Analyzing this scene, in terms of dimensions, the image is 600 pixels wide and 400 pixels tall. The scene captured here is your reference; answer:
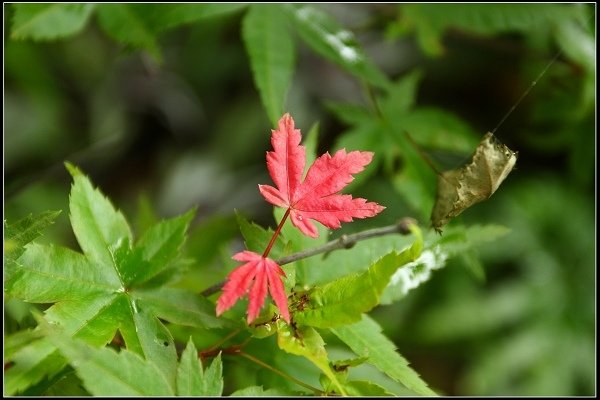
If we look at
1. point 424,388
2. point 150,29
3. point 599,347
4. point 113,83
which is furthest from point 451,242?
point 113,83

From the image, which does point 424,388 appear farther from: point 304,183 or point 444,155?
point 444,155

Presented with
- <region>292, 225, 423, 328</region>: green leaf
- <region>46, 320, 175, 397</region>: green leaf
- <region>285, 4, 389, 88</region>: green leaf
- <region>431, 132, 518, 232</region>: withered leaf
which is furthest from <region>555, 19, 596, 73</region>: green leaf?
<region>46, 320, 175, 397</region>: green leaf

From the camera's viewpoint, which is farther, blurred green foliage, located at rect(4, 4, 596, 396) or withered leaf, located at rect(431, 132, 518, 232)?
blurred green foliage, located at rect(4, 4, 596, 396)

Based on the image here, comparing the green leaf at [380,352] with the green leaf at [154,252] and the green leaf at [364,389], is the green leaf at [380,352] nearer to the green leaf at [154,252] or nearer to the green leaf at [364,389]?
the green leaf at [364,389]

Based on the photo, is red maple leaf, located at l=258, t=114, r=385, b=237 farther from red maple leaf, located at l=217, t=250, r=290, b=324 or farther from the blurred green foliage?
the blurred green foliage

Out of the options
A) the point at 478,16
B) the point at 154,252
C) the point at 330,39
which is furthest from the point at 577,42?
the point at 154,252

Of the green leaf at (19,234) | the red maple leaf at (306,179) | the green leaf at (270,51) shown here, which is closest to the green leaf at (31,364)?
the green leaf at (19,234)
